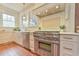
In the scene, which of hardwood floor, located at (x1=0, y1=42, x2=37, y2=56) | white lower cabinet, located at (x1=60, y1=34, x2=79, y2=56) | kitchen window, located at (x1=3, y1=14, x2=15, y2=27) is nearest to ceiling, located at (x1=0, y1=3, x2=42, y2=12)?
kitchen window, located at (x1=3, y1=14, x2=15, y2=27)

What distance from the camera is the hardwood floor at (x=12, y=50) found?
68.7 inches

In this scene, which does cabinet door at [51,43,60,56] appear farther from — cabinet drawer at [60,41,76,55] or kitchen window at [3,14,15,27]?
kitchen window at [3,14,15,27]

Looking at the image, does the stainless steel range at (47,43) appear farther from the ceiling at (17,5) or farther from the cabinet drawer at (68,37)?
the ceiling at (17,5)

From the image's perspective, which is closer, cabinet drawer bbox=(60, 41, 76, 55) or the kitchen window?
cabinet drawer bbox=(60, 41, 76, 55)

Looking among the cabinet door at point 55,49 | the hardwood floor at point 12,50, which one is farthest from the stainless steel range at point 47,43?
the hardwood floor at point 12,50

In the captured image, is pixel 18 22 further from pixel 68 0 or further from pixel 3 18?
pixel 68 0

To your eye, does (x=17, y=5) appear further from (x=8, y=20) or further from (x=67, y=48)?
(x=67, y=48)

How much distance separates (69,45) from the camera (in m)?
1.65

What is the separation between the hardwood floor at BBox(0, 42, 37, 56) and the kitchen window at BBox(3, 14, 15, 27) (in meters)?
0.29

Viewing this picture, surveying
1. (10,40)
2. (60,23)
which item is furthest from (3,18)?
(60,23)

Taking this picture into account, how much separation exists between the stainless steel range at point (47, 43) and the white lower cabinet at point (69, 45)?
59mm

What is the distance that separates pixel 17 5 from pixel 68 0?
0.77 meters

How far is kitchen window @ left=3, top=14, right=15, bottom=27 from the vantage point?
174 cm

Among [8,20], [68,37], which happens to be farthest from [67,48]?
[8,20]
